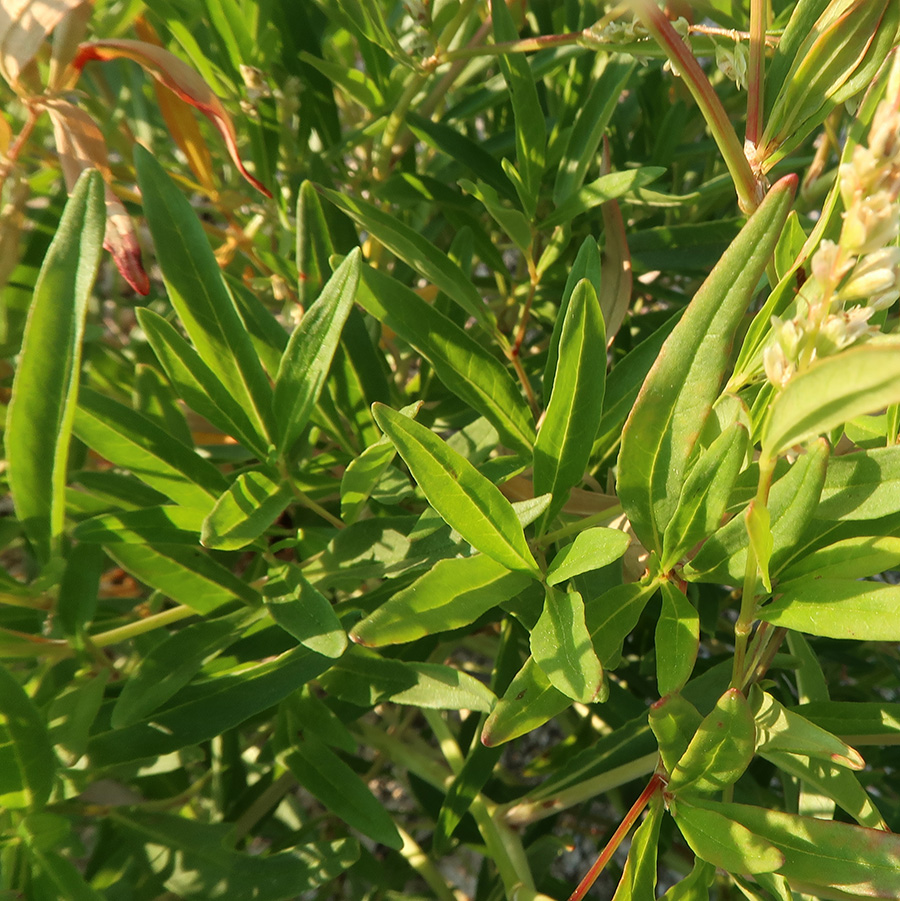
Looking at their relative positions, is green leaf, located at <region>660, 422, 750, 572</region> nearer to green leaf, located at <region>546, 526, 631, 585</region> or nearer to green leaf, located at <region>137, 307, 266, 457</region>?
green leaf, located at <region>546, 526, 631, 585</region>

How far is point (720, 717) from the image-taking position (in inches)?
17.8

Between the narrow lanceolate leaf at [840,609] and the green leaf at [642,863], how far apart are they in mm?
139

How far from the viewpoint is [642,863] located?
0.50 m

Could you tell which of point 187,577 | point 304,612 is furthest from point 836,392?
point 187,577

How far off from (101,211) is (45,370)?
0.34 ft

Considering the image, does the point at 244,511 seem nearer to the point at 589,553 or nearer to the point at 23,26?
the point at 589,553

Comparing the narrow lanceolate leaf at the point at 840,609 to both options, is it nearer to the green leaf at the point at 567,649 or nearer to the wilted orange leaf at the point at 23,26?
the green leaf at the point at 567,649

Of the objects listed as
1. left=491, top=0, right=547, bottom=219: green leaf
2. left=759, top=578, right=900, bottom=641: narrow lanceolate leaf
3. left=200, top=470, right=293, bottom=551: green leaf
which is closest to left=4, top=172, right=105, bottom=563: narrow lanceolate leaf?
left=200, top=470, right=293, bottom=551: green leaf

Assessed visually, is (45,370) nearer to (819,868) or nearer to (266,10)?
(266,10)

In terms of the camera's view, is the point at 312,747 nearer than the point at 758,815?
No

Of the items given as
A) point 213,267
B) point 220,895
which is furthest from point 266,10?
point 220,895

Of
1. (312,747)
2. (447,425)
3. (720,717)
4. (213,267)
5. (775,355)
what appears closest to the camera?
(775,355)

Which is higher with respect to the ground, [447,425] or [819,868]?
[447,425]

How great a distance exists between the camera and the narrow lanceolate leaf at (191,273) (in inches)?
22.1
